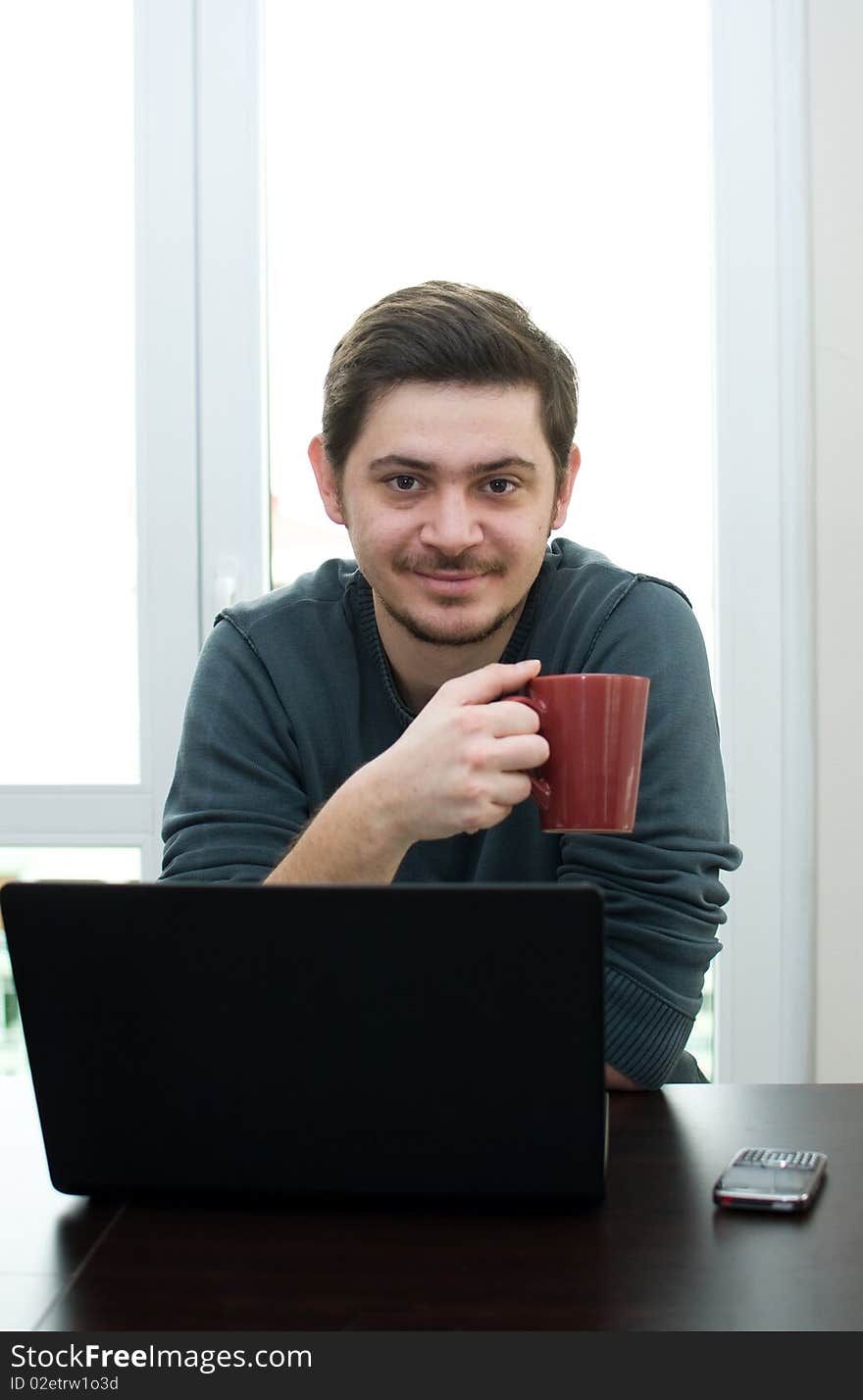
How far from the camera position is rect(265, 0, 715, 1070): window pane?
2.57 metres

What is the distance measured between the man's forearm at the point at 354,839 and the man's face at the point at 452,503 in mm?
337

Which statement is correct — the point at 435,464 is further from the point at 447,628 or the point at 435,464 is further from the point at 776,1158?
the point at 776,1158

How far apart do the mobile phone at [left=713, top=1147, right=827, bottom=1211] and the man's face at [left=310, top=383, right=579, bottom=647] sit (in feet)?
2.33

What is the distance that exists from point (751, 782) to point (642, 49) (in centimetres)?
130

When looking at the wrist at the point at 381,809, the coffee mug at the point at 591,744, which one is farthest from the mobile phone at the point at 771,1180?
the wrist at the point at 381,809

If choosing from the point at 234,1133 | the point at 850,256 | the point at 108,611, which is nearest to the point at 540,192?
the point at 850,256

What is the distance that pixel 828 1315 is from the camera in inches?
26.3

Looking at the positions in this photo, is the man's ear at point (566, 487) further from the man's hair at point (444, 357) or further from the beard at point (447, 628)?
the beard at point (447, 628)

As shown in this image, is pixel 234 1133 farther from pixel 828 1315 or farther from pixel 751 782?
pixel 751 782

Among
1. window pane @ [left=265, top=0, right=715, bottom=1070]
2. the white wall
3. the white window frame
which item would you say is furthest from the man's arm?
the white window frame

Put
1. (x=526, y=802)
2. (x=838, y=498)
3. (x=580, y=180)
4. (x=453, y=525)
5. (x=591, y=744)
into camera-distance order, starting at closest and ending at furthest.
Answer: (x=591, y=744) < (x=453, y=525) < (x=526, y=802) < (x=838, y=498) < (x=580, y=180)

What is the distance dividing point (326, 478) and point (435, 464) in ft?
0.79

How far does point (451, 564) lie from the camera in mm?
1459

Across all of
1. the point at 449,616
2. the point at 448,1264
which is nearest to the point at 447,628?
the point at 449,616
